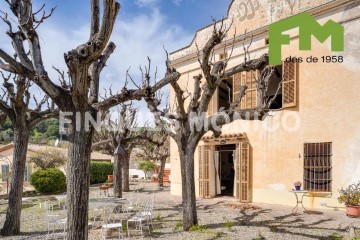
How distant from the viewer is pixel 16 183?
7.29 m

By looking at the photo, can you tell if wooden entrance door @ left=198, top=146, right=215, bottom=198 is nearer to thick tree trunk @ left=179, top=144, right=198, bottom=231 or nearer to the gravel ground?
the gravel ground

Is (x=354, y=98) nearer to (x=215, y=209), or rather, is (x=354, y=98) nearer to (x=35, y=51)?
(x=215, y=209)

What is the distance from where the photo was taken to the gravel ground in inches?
280

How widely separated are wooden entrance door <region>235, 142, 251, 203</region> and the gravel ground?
858 mm

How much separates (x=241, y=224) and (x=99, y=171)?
1890cm

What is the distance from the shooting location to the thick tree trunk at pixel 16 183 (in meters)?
7.25

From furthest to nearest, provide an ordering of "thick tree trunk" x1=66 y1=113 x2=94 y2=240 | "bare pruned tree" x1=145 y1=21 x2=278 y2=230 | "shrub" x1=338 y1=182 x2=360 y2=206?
"shrub" x1=338 y1=182 x2=360 y2=206
"bare pruned tree" x1=145 y1=21 x2=278 y2=230
"thick tree trunk" x1=66 y1=113 x2=94 y2=240

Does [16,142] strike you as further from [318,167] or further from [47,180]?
[47,180]

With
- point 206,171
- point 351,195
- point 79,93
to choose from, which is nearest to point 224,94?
point 206,171

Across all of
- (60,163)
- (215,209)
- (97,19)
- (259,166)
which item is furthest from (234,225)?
(60,163)

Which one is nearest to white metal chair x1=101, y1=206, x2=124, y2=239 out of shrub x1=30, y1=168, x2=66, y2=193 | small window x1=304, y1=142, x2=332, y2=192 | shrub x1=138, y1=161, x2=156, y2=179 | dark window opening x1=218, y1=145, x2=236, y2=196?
small window x1=304, y1=142, x2=332, y2=192

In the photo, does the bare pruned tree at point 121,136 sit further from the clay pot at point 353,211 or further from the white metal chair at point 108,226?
the clay pot at point 353,211

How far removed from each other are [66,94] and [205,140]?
9942 mm

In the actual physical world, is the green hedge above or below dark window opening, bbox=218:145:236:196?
below
